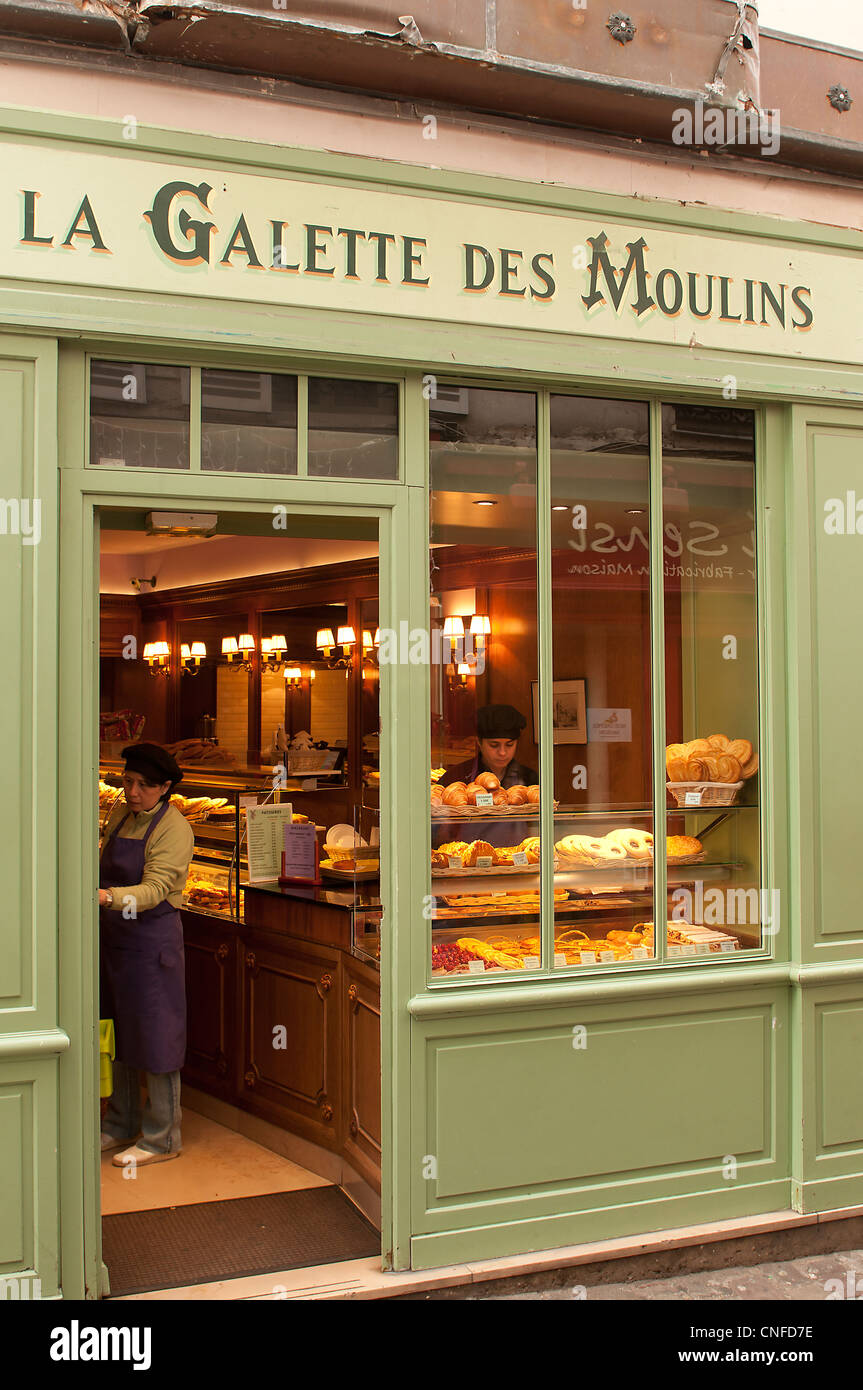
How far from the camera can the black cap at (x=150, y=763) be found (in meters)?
5.46

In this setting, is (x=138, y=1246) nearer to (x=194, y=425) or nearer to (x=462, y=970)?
(x=462, y=970)

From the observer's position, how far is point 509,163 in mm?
4426

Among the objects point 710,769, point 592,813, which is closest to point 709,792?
point 710,769

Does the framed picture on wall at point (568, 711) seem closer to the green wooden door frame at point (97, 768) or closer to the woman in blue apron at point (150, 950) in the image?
the green wooden door frame at point (97, 768)

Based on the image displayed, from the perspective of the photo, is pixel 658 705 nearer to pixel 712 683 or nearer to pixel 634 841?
pixel 712 683

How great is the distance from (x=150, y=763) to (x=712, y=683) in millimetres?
2738

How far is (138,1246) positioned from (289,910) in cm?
166

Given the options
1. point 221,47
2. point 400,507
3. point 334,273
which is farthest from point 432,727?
point 221,47

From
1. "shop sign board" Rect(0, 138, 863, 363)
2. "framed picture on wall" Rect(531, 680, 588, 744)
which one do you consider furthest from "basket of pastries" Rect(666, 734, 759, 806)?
"shop sign board" Rect(0, 138, 863, 363)

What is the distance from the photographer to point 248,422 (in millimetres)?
4102

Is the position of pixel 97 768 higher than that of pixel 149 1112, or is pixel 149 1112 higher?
pixel 97 768

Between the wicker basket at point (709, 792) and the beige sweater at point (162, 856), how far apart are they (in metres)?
2.42

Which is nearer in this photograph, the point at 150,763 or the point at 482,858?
the point at 482,858

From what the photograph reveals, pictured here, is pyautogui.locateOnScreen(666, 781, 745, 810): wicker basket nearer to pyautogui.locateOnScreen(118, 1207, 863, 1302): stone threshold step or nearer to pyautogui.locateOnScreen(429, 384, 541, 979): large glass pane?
pyautogui.locateOnScreen(429, 384, 541, 979): large glass pane
